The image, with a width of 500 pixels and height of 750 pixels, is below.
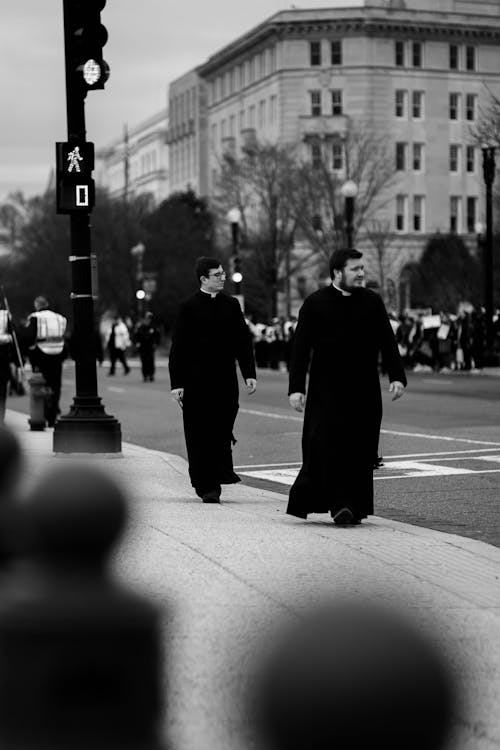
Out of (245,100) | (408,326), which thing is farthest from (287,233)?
(245,100)

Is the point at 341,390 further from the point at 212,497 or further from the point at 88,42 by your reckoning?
the point at 88,42

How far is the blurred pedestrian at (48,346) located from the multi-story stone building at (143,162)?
402 ft

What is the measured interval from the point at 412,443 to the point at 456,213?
320 feet

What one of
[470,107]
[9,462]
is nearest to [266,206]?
[470,107]

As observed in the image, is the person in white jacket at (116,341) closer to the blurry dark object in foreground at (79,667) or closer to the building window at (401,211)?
the blurry dark object in foreground at (79,667)

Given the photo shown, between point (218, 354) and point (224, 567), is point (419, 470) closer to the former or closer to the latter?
point (218, 354)

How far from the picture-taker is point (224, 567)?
325 inches

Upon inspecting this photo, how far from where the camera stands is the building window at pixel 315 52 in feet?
369

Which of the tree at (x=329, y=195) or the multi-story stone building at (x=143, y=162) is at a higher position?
the multi-story stone building at (x=143, y=162)

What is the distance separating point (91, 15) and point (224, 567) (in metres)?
8.87

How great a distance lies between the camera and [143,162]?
544 feet

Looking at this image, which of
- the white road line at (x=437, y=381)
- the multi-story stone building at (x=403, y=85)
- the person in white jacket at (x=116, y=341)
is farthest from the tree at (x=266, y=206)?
the white road line at (x=437, y=381)

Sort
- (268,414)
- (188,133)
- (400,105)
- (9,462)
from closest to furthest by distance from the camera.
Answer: (9,462), (268,414), (400,105), (188,133)

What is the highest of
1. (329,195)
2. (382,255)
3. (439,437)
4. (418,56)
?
(418,56)
